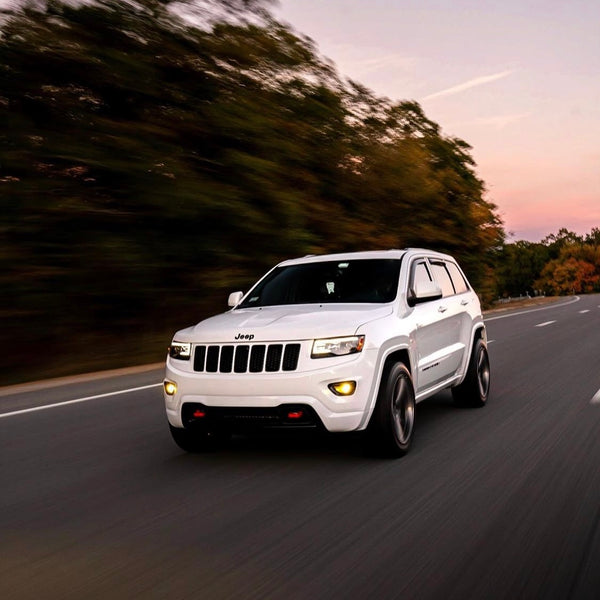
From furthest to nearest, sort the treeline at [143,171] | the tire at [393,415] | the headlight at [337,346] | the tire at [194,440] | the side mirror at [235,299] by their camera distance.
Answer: the treeline at [143,171], the side mirror at [235,299], the tire at [194,440], the tire at [393,415], the headlight at [337,346]

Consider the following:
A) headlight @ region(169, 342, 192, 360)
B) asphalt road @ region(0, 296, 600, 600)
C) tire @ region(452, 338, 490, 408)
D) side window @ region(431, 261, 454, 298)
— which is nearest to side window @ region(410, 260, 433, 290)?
side window @ region(431, 261, 454, 298)

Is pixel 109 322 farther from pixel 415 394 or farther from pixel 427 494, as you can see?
pixel 427 494

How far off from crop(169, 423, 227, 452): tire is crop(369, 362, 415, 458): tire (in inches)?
53.8

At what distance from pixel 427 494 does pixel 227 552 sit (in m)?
1.61

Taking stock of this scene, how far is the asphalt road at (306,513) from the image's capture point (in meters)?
3.90

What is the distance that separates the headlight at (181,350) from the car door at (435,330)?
1.95 metres

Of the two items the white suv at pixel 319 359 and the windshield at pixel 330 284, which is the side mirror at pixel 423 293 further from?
the windshield at pixel 330 284

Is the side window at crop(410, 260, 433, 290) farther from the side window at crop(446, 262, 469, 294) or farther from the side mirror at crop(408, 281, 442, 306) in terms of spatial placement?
the side window at crop(446, 262, 469, 294)

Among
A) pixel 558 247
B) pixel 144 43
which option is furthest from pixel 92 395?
pixel 558 247

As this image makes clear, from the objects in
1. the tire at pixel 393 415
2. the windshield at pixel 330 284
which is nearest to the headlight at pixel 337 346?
the tire at pixel 393 415

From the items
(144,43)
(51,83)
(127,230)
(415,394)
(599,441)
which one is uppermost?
(144,43)

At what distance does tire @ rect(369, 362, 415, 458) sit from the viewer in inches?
248

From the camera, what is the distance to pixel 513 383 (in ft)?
35.9

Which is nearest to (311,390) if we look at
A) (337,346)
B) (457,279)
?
(337,346)
